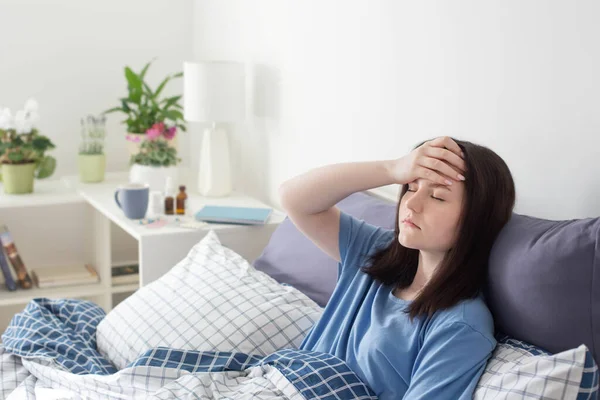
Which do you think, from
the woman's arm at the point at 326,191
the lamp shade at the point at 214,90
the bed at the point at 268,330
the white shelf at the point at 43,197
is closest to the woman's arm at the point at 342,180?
the woman's arm at the point at 326,191

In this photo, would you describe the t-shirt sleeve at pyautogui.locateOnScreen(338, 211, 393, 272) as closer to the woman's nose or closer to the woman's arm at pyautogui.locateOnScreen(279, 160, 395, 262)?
the woman's arm at pyautogui.locateOnScreen(279, 160, 395, 262)

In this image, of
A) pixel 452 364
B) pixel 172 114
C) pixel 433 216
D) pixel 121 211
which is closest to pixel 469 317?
pixel 452 364

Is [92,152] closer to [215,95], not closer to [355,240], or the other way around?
[215,95]

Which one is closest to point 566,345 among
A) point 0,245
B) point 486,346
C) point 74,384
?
point 486,346

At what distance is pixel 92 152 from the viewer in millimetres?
3209

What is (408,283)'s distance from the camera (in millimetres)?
1537

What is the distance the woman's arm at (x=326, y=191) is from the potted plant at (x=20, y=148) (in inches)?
63.1

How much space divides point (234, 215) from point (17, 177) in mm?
909

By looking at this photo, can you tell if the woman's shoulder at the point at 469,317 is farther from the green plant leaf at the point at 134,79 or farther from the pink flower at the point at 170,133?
the green plant leaf at the point at 134,79

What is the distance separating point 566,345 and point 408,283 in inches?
13.9

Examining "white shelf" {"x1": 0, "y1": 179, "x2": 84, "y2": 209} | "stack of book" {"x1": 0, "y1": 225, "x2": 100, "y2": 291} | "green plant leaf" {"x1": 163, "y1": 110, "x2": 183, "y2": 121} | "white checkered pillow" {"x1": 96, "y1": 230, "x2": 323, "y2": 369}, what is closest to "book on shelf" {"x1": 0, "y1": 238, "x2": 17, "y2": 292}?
"stack of book" {"x1": 0, "y1": 225, "x2": 100, "y2": 291}

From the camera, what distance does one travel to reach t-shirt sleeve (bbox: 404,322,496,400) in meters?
1.26

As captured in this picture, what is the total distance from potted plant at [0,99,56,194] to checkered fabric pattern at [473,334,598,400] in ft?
7.15

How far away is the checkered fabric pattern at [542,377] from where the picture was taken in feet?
3.69
